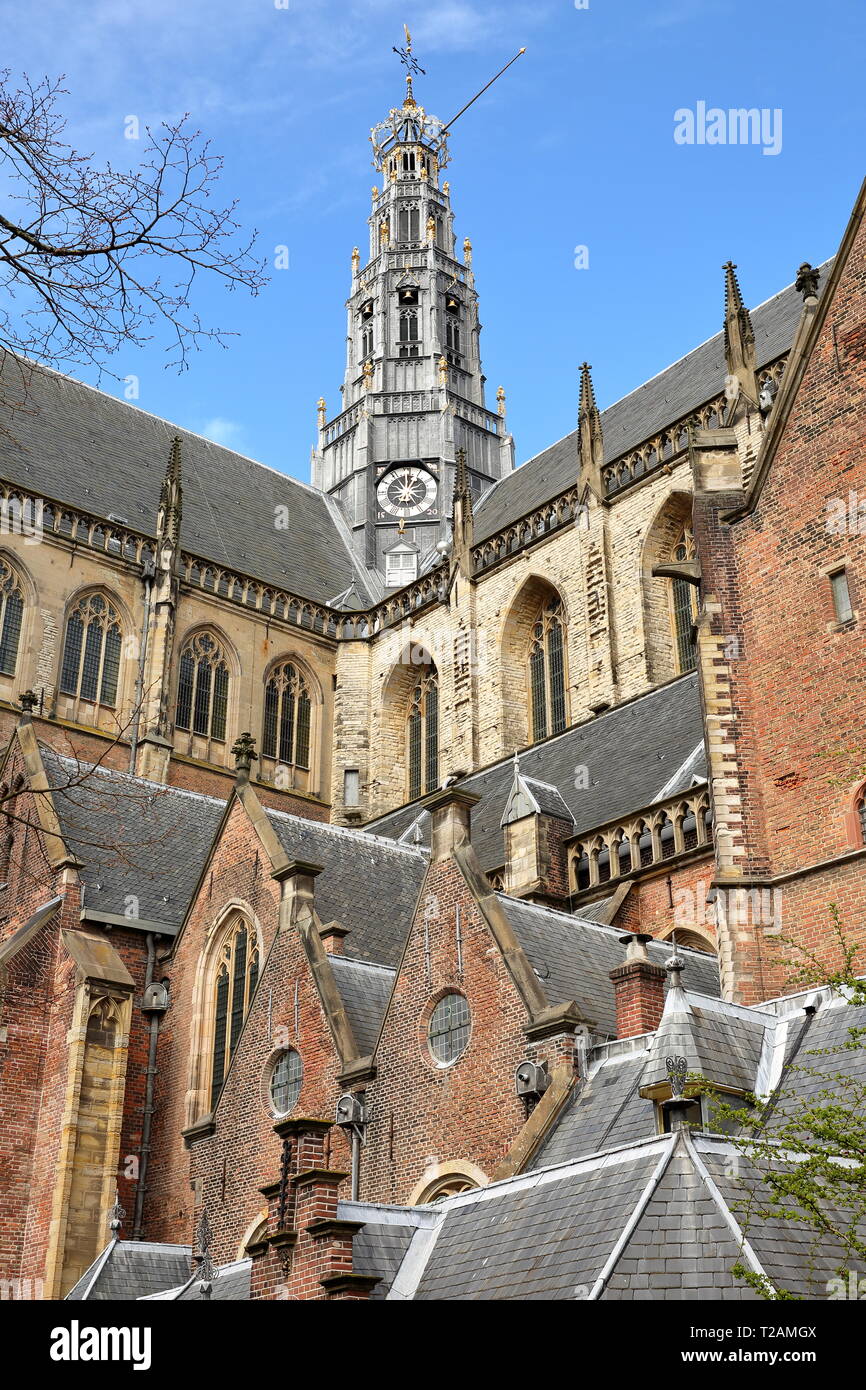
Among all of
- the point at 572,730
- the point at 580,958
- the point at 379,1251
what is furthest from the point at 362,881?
the point at 379,1251

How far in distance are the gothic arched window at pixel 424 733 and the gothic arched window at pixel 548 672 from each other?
3970 mm

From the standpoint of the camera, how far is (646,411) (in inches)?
1646

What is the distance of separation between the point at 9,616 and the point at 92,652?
2.47 meters

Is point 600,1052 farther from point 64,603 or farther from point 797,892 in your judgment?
point 64,603

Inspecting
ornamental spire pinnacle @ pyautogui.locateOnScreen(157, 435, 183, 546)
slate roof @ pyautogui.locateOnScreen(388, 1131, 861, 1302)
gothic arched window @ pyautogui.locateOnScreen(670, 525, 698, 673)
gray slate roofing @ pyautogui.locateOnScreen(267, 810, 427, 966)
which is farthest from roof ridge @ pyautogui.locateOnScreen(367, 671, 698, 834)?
slate roof @ pyautogui.locateOnScreen(388, 1131, 861, 1302)

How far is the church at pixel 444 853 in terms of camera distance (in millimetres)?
14109

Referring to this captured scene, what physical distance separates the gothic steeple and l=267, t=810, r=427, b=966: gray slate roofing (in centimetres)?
1193

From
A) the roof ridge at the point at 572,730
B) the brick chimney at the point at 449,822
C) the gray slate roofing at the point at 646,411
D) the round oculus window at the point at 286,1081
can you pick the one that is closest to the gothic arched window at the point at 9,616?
the roof ridge at the point at 572,730

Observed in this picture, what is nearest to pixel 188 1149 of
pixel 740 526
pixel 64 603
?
pixel 740 526

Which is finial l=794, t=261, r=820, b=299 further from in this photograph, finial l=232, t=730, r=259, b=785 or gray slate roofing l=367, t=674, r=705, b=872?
finial l=232, t=730, r=259, b=785

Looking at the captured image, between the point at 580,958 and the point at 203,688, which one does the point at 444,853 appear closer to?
the point at 580,958

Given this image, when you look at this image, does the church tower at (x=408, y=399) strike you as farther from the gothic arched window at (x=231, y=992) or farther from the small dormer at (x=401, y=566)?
the gothic arched window at (x=231, y=992)

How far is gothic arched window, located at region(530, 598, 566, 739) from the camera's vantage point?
38.4 m

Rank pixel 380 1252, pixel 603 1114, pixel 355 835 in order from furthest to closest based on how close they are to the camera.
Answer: pixel 355 835
pixel 603 1114
pixel 380 1252
